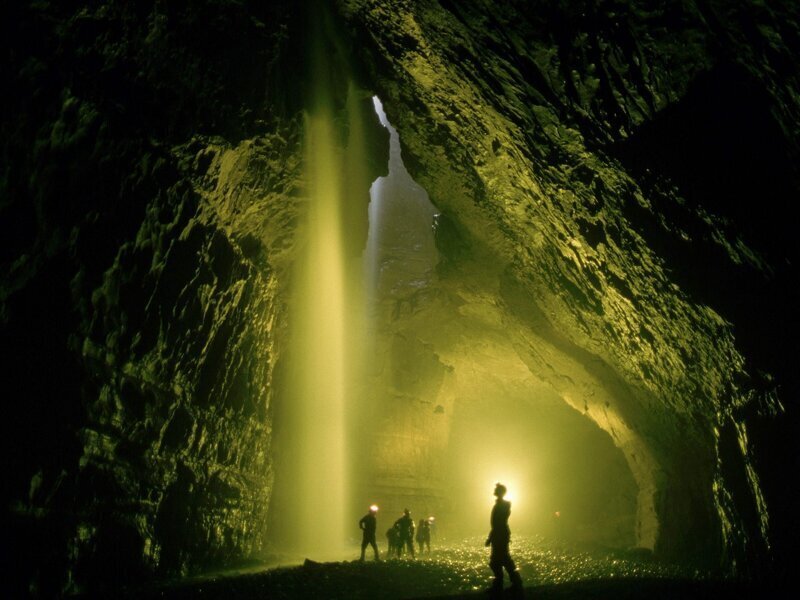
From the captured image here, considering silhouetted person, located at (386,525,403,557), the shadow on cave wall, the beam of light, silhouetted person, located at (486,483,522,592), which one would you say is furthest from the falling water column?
silhouetted person, located at (486,483,522,592)

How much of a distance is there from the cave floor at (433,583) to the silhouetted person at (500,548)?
0.96 meters

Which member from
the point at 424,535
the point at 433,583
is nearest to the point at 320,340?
the point at 424,535

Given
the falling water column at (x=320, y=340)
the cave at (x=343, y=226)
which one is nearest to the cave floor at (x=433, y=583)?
the cave at (x=343, y=226)

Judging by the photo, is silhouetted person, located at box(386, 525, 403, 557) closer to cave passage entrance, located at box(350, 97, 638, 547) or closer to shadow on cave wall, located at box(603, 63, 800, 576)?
cave passage entrance, located at box(350, 97, 638, 547)

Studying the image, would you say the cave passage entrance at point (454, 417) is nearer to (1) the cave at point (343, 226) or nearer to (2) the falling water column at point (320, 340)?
(2) the falling water column at point (320, 340)

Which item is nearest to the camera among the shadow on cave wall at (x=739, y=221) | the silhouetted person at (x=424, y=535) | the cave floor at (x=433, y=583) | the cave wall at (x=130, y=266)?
the shadow on cave wall at (x=739, y=221)

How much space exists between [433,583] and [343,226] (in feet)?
32.6

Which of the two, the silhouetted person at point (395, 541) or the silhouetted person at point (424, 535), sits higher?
the silhouetted person at point (395, 541)

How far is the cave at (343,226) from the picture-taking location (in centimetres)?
454

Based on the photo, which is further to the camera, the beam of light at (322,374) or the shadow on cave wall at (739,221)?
the beam of light at (322,374)

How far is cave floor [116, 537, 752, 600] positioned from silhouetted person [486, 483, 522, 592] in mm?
961

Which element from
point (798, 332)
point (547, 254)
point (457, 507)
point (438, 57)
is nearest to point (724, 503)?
point (798, 332)

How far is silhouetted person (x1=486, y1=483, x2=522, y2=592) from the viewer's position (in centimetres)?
532

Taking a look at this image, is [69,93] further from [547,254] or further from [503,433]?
[503,433]
